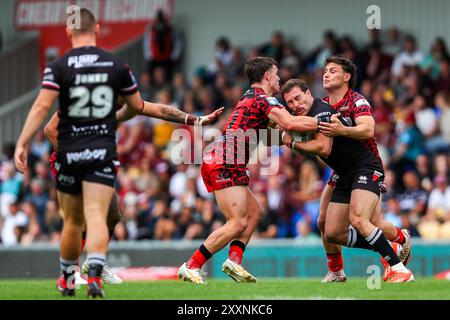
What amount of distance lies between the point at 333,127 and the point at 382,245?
1.38 m

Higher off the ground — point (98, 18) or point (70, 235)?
point (98, 18)

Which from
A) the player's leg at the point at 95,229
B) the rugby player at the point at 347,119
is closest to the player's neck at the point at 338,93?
the rugby player at the point at 347,119

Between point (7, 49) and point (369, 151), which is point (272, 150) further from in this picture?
point (7, 49)

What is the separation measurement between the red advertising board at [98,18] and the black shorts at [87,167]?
57.4ft

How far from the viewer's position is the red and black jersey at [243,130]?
1170cm

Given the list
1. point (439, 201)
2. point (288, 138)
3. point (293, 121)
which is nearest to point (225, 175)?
point (288, 138)

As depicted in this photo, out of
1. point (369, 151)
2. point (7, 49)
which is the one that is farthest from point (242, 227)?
point (7, 49)

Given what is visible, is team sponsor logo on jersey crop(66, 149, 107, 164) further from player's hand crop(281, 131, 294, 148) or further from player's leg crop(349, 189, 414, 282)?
player's leg crop(349, 189, 414, 282)

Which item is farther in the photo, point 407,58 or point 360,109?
point 407,58

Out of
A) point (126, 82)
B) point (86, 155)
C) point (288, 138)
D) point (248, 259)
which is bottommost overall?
point (248, 259)

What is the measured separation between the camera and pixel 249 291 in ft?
34.0

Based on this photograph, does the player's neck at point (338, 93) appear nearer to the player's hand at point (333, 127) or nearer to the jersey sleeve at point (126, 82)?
the player's hand at point (333, 127)

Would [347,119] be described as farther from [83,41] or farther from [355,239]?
[83,41]
